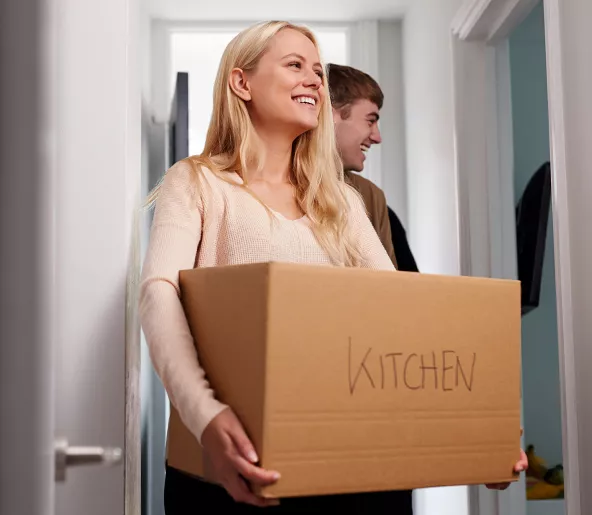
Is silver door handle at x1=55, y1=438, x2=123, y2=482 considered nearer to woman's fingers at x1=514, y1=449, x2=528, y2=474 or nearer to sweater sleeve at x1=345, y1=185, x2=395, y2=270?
woman's fingers at x1=514, y1=449, x2=528, y2=474

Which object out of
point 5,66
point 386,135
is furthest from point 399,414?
point 386,135

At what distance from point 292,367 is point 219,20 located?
2.93 meters

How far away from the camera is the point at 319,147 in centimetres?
139

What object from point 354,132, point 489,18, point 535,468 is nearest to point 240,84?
point 354,132

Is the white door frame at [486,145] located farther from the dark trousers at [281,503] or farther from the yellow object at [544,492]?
the dark trousers at [281,503]

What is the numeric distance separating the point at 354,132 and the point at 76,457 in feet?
5.70

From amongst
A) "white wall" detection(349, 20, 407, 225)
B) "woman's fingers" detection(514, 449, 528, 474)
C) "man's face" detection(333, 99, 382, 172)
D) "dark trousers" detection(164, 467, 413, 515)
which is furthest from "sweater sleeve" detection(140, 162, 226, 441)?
"white wall" detection(349, 20, 407, 225)

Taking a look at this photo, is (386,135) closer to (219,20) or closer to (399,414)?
(219,20)

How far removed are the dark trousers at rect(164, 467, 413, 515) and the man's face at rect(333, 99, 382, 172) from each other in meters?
1.14

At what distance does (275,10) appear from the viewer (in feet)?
11.3

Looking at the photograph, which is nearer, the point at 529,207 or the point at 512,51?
the point at 529,207

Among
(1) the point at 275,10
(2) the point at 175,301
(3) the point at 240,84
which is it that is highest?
(1) the point at 275,10

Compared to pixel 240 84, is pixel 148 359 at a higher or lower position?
lower

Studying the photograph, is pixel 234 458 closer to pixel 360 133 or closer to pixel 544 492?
pixel 360 133
